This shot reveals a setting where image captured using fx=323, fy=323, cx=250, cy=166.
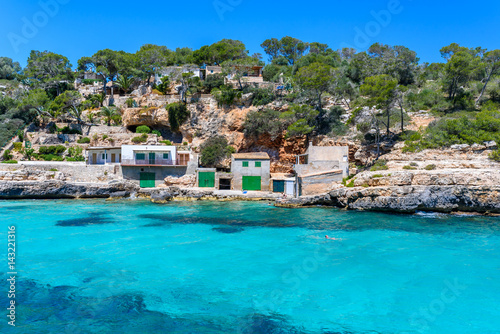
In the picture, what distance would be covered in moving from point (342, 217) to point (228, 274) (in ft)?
39.7

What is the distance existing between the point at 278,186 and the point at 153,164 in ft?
43.0

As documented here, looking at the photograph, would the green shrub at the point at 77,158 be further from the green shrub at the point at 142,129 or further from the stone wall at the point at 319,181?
the stone wall at the point at 319,181

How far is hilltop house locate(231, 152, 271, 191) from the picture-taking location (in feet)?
106

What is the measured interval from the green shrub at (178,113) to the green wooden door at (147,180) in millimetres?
9292

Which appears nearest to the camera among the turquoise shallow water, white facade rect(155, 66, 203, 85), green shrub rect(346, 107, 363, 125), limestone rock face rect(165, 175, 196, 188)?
the turquoise shallow water

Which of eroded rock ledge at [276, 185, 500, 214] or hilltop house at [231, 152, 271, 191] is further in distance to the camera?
hilltop house at [231, 152, 271, 191]

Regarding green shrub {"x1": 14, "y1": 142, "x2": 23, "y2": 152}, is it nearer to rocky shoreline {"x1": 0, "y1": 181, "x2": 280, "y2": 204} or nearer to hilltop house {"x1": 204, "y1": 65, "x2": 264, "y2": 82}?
rocky shoreline {"x1": 0, "y1": 181, "x2": 280, "y2": 204}

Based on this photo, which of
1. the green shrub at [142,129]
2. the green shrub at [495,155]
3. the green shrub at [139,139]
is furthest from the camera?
the green shrub at [142,129]

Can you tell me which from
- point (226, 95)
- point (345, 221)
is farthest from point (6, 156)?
point (345, 221)

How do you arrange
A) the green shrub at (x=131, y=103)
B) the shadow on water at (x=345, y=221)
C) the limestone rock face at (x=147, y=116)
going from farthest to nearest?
the green shrub at (x=131, y=103) < the limestone rock face at (x=147, y=116) < the shadow on water at (x=345, y=221)

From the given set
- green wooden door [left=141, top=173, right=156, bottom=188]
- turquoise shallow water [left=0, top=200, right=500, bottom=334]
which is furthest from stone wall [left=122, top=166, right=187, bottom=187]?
turquoise shallow water [left=0, top=200, right=500, bottom=334]

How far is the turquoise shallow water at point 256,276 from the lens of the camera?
8414 millimetres

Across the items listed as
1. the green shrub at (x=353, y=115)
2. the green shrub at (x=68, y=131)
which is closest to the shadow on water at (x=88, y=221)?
the green shrub at (x=68, y=131)

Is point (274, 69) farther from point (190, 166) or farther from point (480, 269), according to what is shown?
point (480, 269)
